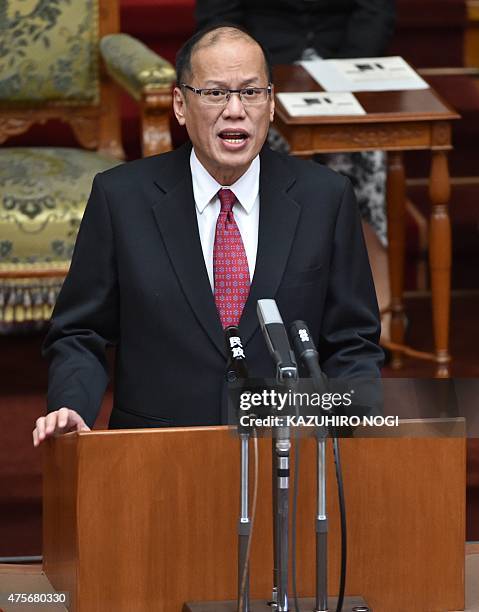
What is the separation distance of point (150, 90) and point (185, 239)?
171 cm

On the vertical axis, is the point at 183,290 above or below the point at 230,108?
below

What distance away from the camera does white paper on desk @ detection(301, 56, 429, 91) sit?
15.1 ft

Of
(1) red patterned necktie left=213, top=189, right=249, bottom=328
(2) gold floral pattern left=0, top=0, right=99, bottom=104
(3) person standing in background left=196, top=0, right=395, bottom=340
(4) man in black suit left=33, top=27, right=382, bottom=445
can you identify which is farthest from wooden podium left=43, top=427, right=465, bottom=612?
(3) person standing in background left=196, top=0, right=395, bottom=340

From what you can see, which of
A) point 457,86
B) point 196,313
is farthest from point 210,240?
point 457,86

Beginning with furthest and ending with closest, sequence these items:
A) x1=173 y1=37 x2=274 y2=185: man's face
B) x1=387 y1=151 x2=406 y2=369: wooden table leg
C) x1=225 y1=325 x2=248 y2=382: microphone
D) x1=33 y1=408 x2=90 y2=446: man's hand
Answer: x1=387 y1=151 x2=406 y2=369: wooden table leg → x1=173 y1=37 x2=274 y2=185: man's face → x1=33 y1=408 x2=90 y2=446: man's hand → x1=225 y1=325 x2=248 y2=382: microphone

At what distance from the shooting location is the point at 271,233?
8.68 ft

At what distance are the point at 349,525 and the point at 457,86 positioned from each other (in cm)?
401

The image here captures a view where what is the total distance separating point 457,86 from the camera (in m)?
5.93

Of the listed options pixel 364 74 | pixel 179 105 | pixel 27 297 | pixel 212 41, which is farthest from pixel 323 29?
pixel 212 41

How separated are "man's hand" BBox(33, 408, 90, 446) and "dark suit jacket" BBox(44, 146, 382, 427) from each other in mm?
241

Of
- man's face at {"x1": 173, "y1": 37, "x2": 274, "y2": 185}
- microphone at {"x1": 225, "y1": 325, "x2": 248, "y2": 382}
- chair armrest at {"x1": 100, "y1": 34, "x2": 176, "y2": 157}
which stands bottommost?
microphone at {"x1": 225, "y1": 325, "x2": 248, "y2": 382}

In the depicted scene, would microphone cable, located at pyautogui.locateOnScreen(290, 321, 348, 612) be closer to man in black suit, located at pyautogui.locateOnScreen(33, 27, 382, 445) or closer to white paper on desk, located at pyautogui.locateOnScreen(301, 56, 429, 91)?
man in black suit, located at pyautogui.locateOnScreen(33, 27, 382, 445)

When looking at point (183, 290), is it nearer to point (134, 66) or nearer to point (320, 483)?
point (320, 483)

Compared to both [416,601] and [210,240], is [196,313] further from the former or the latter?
[416,601]
